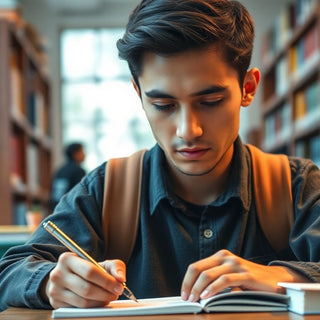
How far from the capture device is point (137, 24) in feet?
3.91

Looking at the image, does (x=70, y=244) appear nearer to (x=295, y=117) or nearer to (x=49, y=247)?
(x=49, y=247)

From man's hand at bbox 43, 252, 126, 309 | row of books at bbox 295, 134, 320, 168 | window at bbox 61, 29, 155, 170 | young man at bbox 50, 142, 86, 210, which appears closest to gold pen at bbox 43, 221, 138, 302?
man's hand at bbox 43, 252, 126, 309

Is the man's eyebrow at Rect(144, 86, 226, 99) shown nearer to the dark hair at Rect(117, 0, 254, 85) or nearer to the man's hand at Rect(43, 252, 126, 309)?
the dark hair at Rect(117, 0, 254, 85)

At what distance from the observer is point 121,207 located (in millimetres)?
1270

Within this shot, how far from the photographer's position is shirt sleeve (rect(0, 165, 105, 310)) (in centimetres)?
105

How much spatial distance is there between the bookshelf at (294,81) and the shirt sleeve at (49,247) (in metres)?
3.27

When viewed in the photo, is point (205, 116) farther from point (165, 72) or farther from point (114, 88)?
point (114, 88)

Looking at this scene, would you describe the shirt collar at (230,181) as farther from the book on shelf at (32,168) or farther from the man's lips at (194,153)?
the book on shelf at (32,168)

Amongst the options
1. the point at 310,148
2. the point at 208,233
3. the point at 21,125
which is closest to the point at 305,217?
the point at 208,233

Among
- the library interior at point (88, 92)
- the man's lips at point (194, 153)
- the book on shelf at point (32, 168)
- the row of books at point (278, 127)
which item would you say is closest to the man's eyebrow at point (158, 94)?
the man's lips at point (194, 153)

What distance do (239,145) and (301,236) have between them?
0.26m

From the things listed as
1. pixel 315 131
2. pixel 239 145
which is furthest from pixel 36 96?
pixel 239 145

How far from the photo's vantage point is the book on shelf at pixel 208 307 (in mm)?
866

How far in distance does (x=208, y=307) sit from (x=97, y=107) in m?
7.36
